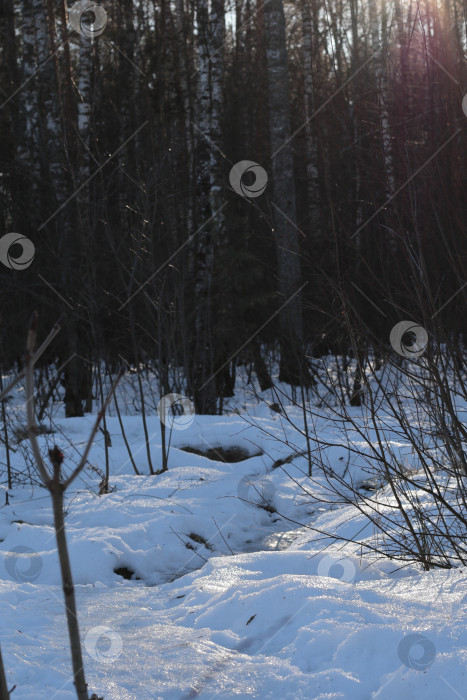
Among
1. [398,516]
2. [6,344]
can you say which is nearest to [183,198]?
[6,344]

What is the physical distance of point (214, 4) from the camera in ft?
33.0

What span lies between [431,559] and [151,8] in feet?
72.9

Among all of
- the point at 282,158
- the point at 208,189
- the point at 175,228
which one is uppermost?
the point at 282,158

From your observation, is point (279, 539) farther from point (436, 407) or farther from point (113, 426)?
point (113, 426)
